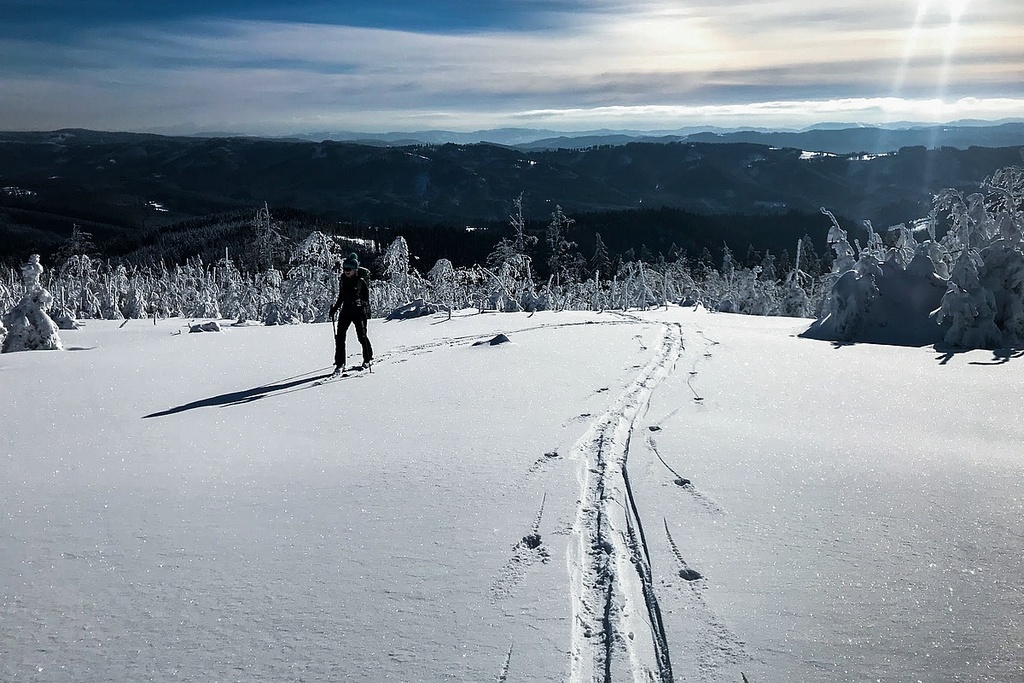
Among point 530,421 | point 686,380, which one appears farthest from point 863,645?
point 686,380

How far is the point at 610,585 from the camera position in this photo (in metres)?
3.20

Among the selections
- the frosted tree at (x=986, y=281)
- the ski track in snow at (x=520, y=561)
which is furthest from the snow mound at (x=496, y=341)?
the frosted tree at (x=986, y=281)

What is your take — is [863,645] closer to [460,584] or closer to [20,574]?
[460,584]

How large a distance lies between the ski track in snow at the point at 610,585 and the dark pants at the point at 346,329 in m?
4.80

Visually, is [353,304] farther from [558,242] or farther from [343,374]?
[558,242]

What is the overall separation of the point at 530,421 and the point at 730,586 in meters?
3.31

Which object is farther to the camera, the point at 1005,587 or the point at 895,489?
the point at 895,489

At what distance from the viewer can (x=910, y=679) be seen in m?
2.47

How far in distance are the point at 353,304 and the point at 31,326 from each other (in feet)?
46.5

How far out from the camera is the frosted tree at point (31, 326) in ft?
56.3

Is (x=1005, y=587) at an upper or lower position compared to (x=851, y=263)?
lower

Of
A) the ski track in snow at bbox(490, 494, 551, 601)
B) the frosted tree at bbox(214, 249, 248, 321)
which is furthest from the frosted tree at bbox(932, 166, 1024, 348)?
the frosted tree at bbox(214, 249, 248, 321)

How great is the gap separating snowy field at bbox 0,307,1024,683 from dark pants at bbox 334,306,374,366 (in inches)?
56.7

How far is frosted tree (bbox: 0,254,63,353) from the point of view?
676 inches
